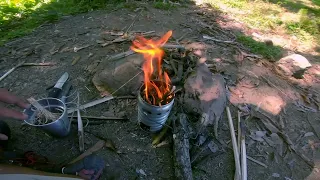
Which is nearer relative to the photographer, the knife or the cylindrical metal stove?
the cylindrical metal stove

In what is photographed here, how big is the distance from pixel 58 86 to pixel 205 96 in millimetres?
2612

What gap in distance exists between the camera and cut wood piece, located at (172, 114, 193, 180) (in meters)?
3.22

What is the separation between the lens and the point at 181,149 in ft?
11.3

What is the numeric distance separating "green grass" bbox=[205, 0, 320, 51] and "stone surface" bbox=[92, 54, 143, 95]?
17.2 ft

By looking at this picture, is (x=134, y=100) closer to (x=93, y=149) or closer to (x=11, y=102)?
(x=93, y=149)

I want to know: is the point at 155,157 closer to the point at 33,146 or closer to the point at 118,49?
the point at 33,146

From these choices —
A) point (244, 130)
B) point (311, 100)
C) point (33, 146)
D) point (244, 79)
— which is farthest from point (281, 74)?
point (33, 146)

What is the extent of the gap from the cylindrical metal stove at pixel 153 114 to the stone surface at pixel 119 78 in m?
0.97

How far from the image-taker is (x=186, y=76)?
464 cm

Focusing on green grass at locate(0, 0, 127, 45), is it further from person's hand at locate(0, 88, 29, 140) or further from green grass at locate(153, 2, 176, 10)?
person's hand at locate(0, 88, 29, 140)

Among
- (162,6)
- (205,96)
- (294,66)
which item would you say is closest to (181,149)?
(205,96)

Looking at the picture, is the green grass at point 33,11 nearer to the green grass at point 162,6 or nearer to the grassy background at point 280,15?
the green grass at point 162,6

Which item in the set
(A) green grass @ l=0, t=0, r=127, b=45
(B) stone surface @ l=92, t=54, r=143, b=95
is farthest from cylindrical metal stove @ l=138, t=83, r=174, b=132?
(A) green grass @ l=0, t=0, r=127, b=45

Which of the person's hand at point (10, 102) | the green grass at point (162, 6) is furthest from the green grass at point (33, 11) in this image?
the person's hand at point (10, 102)
